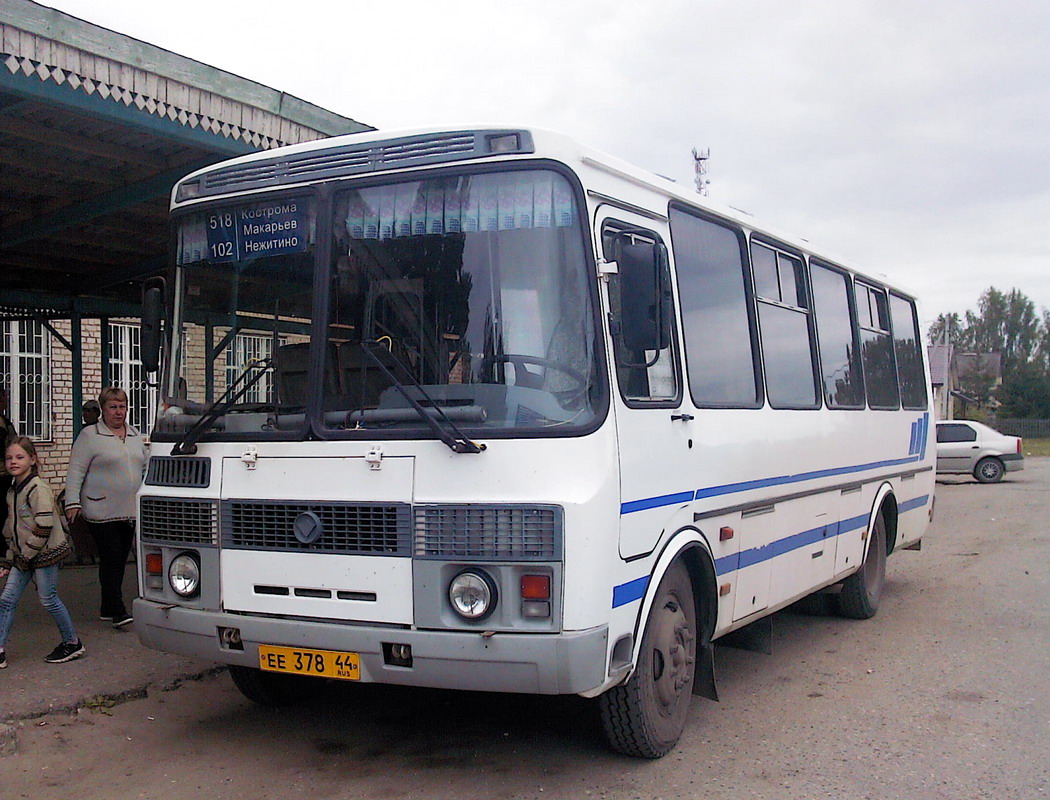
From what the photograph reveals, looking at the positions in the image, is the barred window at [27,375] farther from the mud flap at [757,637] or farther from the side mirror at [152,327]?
the mud flap at [757,637]

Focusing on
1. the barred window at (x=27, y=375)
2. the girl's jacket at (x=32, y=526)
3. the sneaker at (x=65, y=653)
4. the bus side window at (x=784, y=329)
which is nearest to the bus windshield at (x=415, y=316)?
the girl's jacket at (x=32, y=526)

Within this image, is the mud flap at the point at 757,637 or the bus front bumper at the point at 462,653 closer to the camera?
the bus front bumper at the point at 462,653

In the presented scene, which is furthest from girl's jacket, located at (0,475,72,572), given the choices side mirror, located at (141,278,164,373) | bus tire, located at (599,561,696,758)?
bus tire, located at (599,561,696,758)

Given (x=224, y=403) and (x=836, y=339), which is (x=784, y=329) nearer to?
(x=836, y=339)

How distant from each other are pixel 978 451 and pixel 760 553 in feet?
79.2

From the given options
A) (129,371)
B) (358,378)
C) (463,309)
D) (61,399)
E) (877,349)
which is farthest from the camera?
(129,371)

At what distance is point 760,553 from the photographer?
6.68 meters

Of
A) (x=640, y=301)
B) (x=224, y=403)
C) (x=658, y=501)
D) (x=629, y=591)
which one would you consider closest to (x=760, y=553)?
(x=658, y=501)

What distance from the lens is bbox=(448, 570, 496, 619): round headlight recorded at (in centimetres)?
461

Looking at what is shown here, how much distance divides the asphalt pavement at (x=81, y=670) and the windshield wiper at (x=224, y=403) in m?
2.11

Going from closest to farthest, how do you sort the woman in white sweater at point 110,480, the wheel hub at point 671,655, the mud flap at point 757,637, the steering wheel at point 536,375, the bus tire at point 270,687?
1. the steering wheel at point 536,375
2. the wheel hub at point 671,655
3. the bus tire at point 270,687
4. the mud flap at point 757,637
5. the woman in white sweater at point 110,480

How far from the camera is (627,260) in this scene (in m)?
4.96

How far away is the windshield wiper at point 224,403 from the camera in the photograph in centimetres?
529

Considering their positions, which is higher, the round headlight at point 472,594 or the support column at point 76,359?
the support column at point 76,359
